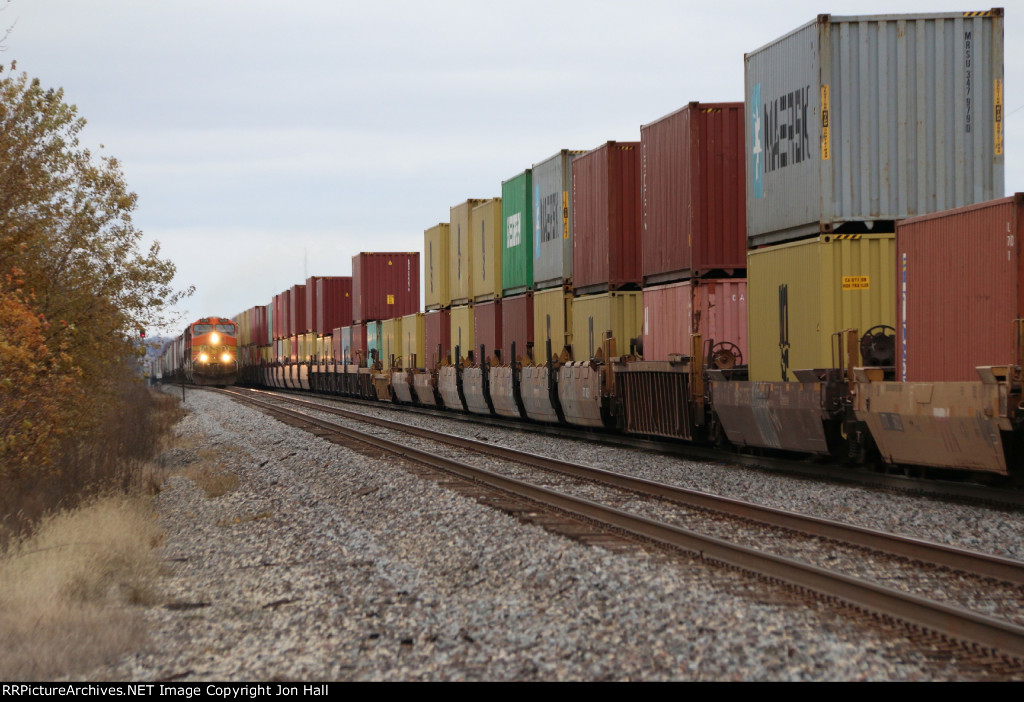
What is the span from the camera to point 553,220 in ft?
71.2

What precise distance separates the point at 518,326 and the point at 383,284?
1747cm

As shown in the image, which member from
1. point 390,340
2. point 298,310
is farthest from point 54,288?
point 298,310

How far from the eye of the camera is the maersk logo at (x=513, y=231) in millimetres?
23750

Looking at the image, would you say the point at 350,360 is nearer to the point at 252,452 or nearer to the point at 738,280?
the point at 252,452

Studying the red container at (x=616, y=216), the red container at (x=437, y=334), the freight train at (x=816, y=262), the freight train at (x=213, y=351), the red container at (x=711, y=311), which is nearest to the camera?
the freight train at (x=816, y=262)

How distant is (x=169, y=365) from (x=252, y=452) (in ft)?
240

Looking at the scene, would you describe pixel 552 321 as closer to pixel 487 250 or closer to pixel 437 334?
pixel 487 250

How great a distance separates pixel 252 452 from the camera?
1823 cm

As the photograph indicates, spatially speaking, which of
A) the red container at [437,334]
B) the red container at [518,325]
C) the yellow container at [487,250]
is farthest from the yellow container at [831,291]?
the red container at [437,334]

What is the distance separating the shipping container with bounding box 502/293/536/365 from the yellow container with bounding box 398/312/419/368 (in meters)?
8.14

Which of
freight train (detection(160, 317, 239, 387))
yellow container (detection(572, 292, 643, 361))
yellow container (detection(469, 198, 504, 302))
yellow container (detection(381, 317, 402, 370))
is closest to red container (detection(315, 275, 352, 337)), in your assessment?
yellow container (detection(381, 317, 402, 370))

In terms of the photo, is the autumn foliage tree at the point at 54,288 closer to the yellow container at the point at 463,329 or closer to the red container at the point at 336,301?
the yellow container at the point at 463,329

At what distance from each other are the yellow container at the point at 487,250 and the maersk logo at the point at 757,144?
37.3ft

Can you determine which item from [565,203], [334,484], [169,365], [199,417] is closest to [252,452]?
[334,484]
